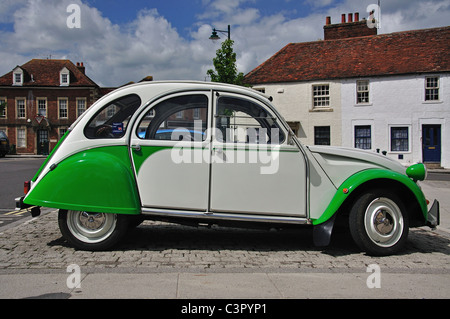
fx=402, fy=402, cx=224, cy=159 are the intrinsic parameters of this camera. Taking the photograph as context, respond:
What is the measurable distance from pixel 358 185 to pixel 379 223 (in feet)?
1.90

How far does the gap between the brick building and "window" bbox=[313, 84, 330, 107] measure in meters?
27.0

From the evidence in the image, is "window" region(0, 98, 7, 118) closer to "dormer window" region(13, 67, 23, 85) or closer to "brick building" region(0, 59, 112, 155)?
"brick building" region(0, 59, 112, 155)

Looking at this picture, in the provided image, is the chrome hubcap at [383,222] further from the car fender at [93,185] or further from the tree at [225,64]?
the tree at [225,64]

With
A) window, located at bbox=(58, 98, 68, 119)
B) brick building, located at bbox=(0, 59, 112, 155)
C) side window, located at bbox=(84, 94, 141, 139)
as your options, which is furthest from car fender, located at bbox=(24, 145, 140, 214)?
window, located at bbox=(58, 98, 68, 119)

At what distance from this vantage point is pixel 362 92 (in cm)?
2709

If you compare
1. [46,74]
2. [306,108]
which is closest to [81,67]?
[46,74]

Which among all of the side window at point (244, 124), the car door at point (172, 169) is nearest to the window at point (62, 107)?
the car door at point (172, 169)

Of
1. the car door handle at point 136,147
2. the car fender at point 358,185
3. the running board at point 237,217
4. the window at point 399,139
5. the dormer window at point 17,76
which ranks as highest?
the dormer window at point 17,76

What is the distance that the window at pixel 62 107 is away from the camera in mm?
45156

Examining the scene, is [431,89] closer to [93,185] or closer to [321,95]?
[321,95]

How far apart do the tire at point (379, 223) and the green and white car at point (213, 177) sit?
1 cm

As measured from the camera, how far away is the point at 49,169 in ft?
16.2

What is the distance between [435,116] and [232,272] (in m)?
25.7

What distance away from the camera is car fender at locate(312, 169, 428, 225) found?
4.71 meters
